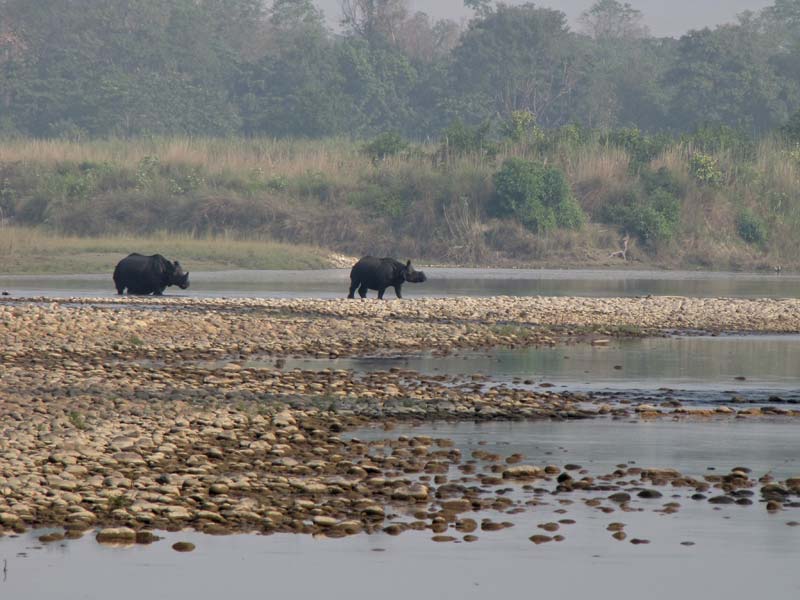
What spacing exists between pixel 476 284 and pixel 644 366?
1893cm

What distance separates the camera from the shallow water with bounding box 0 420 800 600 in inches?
352

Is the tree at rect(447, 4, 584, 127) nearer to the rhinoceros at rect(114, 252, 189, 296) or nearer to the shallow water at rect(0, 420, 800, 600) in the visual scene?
the rhinoceros at rect(114, 252, 189, 296)

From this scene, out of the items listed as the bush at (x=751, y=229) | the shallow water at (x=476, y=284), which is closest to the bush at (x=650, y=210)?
the bush at (x=751, y=229)

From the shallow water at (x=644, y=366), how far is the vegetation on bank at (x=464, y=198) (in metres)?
25.5

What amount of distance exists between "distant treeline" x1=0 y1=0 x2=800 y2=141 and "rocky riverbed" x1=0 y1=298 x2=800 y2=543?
4723 centimetres

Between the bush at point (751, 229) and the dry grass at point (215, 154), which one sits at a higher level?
the dry grass at point (215, 154)

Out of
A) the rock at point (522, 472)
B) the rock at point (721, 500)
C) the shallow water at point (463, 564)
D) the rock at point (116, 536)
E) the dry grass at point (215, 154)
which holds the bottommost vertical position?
the shallow water at point (463, 564)

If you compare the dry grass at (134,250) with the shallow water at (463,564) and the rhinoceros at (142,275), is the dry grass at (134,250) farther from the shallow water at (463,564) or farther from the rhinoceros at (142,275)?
the shallow water at (463,564)

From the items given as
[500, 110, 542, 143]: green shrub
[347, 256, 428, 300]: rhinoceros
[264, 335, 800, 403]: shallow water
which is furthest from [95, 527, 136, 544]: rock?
[500, 110, 542, 143]: green shrub

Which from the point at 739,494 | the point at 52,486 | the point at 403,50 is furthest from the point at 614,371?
the point at 403,50

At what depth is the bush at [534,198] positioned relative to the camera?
51469mm

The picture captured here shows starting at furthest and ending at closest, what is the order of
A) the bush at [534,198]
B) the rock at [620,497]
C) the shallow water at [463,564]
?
the bush at [534,198], the rock at [620,497], the shallow water at [463,564]

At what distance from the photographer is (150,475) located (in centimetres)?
1158

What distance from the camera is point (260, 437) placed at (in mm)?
13664
